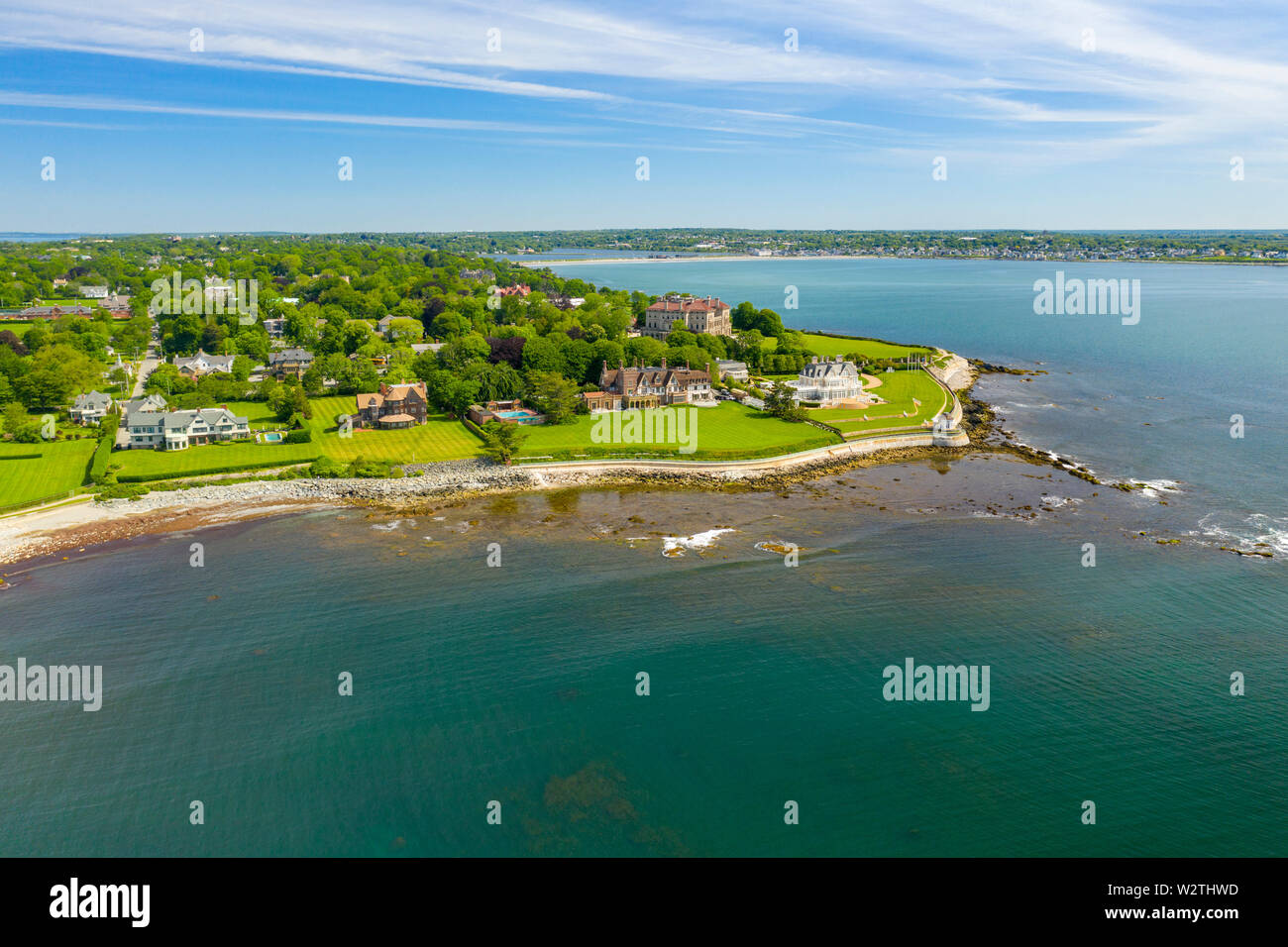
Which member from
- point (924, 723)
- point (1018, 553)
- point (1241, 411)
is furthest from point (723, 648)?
point (1241, 411)

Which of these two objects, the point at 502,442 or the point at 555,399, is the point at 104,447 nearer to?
the point at 502,442

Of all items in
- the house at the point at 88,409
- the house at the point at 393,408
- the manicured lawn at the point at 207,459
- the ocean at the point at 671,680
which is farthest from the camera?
the house at the point at 393,408

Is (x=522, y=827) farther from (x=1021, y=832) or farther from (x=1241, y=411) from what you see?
(x=1241, y=411)

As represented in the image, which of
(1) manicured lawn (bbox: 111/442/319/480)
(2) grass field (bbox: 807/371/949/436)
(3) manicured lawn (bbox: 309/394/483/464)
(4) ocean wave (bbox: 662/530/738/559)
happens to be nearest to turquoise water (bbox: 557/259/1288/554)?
(2) grass field (bbox: 807/371/949/436)

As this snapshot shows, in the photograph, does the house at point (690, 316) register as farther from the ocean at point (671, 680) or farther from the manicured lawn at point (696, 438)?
the ocean at point (671, 680)

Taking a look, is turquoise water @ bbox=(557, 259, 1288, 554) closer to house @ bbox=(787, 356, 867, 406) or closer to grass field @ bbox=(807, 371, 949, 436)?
grass field @ bbox=(807, 371, 949, 436)

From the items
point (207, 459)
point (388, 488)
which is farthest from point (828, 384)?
point (207, 459)

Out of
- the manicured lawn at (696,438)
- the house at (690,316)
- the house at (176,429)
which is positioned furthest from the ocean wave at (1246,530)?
the house at (176,429)
